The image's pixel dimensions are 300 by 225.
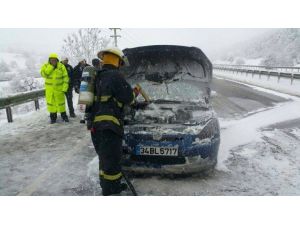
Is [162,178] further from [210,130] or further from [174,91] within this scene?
[174,91]

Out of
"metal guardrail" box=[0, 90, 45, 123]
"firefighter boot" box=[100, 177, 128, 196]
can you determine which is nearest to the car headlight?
"firefighter boot" box=[100, 177, 128, 196]

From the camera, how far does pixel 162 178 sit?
471cm

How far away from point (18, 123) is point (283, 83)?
727 inches

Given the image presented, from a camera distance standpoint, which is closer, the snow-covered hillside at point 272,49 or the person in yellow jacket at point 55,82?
the person in yellow jacket at point 55,82

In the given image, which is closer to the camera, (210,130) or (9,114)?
(210,130)

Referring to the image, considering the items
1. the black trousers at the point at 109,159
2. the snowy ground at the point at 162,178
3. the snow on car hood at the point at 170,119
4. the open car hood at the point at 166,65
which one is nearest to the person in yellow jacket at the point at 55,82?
the snowy ground at the point at 162,178

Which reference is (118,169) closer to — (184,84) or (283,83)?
(184,84)

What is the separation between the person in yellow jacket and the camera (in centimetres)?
855

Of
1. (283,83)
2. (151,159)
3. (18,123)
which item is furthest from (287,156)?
(283,83)

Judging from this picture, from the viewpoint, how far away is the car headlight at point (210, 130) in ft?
14.9

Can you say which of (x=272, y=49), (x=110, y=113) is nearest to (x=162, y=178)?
(x=110, y=113)

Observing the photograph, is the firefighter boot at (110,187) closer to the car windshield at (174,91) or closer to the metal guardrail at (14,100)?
the car windshield at (174,91)

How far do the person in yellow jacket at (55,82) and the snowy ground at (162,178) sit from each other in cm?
64

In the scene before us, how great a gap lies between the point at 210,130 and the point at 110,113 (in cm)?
162
